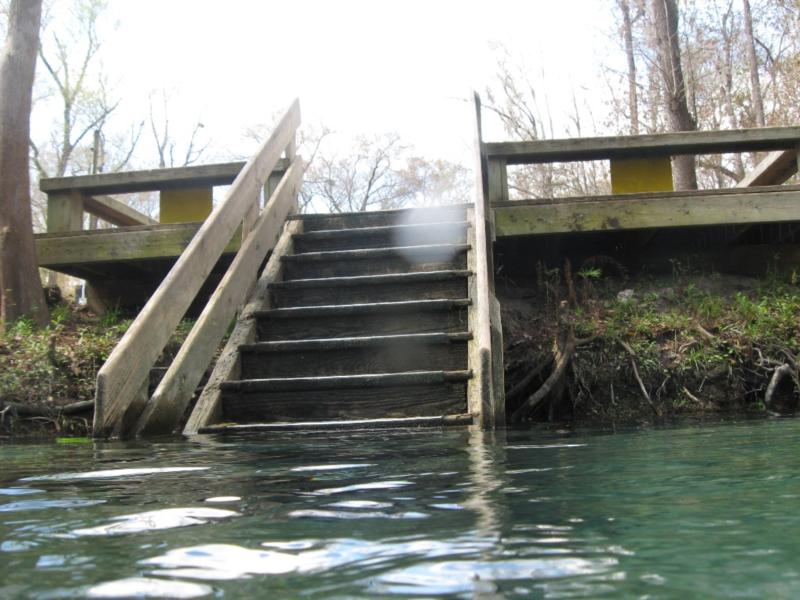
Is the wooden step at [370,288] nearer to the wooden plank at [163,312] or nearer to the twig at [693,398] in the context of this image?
the wooden plank at [163,312]

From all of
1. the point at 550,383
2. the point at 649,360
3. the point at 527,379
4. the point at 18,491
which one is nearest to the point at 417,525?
the point at 18,491

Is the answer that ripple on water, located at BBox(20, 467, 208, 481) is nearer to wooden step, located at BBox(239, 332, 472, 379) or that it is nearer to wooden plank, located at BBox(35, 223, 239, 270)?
wooden step, located at BBox(239, 332, 472, 379)

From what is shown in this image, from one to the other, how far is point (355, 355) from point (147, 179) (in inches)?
116

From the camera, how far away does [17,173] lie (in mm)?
6570

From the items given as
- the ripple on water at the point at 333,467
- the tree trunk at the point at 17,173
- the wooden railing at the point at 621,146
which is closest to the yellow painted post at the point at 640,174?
the wooden railing at the point at 621,146

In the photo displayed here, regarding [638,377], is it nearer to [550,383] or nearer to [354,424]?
[550,383]

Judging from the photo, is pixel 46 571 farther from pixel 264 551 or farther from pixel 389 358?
pixel 389 358

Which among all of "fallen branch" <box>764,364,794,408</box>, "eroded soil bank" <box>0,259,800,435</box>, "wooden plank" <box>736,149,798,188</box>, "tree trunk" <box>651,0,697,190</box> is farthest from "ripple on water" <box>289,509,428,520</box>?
"tree trunk" <box>651,0,697,190</box>

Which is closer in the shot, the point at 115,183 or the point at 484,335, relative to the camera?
the point at 484,335

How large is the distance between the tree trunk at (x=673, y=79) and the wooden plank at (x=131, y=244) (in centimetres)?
680

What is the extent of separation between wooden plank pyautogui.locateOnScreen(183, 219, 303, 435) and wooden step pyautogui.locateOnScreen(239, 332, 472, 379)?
11 cm

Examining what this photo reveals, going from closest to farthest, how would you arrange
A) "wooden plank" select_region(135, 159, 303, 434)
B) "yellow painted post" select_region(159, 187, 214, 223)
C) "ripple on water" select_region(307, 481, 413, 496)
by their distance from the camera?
"ripple on water" select_region(307, 481, 413, 496), "wooden plank" select_region(135, 159, 303, 434), "yellow painted post" select_region(159, 187, 214, 223)

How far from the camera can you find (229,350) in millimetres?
4406

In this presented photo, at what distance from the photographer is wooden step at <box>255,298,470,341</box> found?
15.1ft
